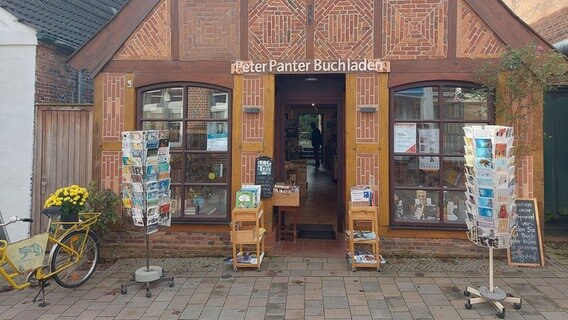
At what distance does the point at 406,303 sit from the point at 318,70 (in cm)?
359

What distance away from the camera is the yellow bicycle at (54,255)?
4793 millimetres

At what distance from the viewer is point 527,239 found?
5961mm

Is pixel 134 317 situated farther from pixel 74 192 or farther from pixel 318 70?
pixel 318 70

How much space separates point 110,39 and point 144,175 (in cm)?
268

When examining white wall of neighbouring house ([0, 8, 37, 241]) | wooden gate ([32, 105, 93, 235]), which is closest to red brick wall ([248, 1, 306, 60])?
wooden gate ([32, 105, 93, 235])

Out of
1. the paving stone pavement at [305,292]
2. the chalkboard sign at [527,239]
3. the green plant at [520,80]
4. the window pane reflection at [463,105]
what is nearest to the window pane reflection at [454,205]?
the paving stone pavement at [305,292]

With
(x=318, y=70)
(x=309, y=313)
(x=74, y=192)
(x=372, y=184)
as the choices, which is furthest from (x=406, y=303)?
(x=74, y=192)

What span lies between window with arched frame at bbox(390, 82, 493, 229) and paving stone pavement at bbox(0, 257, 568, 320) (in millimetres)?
740

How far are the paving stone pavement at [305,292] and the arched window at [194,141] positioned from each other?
0.97 metres

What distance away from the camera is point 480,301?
15.2 feet

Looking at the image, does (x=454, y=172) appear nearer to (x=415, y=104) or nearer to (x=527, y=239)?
(x=415, y=104)

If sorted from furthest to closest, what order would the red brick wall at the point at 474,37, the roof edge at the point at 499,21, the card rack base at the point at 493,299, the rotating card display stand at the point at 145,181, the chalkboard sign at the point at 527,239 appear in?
the red brick wall at the point at 474,37 < the roof edge at the point at 499,21 < the chalkboard sign at the point at 527,239 < the rotating card display stand at the point at 145,181 < the card rack base at the point at 493,299

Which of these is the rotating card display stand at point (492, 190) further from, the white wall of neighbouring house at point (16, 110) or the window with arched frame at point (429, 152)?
the white wall of neighbouring house at point (16, 110)

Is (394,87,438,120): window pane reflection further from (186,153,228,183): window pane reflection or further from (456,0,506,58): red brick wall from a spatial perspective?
(186,153,228,183): window pane reflection
